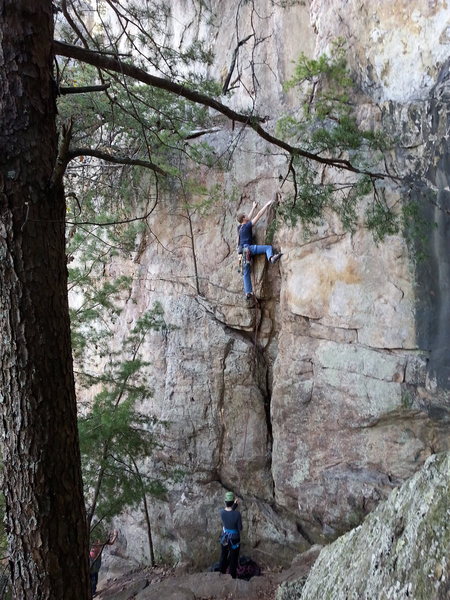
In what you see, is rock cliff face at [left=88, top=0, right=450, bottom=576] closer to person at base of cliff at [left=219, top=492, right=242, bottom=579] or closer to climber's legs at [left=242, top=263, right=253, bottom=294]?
climber's legs at [left=242, top=263, right=253, bottom=294]

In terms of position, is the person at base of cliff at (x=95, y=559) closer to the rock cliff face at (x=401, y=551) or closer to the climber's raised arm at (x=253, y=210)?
the rock cliff face at (x=401, y=551)

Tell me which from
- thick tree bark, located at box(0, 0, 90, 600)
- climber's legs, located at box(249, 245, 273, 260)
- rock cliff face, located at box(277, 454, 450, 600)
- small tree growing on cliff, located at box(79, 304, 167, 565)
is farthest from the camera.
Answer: climber's legs, located at box(249, 245, 273, 260)

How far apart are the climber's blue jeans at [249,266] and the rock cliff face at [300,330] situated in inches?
7.8

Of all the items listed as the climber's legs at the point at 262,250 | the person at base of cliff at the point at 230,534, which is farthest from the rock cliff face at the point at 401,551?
the climber's legs at the point at 262,250

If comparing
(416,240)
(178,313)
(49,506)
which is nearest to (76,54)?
(49,506)

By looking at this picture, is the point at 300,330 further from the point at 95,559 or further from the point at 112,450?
the point at 95,559

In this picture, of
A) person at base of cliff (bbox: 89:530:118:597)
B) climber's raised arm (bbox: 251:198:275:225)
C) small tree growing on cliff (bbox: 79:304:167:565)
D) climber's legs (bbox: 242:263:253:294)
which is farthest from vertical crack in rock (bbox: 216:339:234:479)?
person at base of cliff (bbox: 89:530:118:597)

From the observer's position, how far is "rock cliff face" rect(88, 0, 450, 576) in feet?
21.4

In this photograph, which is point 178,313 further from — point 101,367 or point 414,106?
point 414,106

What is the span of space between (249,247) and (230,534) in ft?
15.0

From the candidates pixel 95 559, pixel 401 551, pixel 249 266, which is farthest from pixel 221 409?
pixel 401 551

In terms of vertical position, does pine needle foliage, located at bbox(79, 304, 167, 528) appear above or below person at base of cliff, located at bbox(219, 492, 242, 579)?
above

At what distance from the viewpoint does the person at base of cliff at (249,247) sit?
26.9 feet

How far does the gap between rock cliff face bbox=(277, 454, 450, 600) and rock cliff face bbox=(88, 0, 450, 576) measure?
4290 mm
